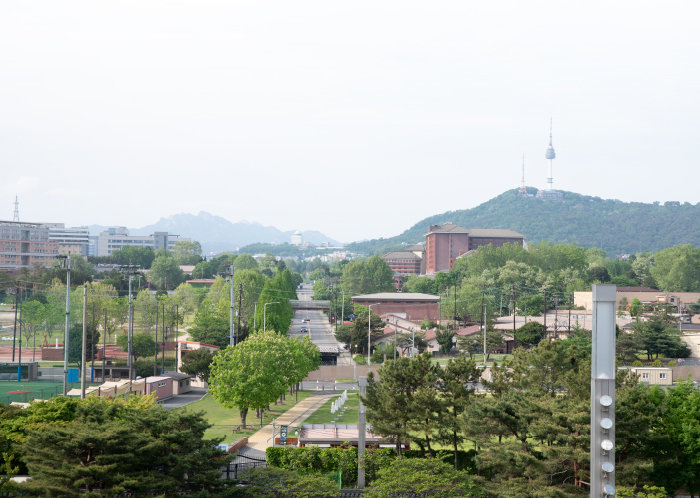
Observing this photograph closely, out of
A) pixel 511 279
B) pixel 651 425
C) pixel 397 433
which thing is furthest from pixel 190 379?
pixel 511 279

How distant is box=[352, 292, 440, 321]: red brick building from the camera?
92312 mm

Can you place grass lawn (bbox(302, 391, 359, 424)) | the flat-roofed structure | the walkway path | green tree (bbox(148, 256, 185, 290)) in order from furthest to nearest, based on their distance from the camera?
the flat-roofed structure < green tree (bbox(148, 256, 185, 290)) < grass lawn (bbox(302, 391, 359, 424)) < the walkway path

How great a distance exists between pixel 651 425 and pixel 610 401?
10.5 metres

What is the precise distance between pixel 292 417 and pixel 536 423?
68.0 feet

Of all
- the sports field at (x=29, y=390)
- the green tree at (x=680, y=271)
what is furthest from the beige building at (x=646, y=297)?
the sports field at (x=29, y=390)

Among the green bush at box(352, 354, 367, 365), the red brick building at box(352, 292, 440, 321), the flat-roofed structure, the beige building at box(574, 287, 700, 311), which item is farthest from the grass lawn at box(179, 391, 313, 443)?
the flat-roofed structure

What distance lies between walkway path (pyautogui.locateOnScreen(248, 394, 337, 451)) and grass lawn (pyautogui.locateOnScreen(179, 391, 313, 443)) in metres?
0.46

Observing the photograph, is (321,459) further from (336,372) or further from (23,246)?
(23,246)

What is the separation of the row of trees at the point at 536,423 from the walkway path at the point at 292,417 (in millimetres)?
8109

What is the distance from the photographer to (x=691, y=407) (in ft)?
79.6

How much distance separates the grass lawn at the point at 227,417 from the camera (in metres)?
35.4

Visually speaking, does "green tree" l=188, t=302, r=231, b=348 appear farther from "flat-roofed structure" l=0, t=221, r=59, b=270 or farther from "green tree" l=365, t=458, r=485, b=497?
"flat-roofed structure" l=0, t=221, r=59, b=270

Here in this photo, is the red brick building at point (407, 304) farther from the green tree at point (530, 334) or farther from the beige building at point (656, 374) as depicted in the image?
the beige building at point (656, 374)

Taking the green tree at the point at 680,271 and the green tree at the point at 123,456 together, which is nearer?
the green tree at the point at 123,456
